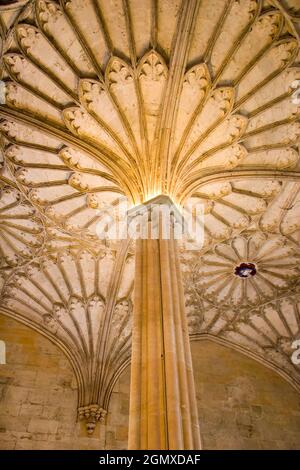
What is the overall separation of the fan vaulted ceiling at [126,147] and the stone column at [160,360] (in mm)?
1988

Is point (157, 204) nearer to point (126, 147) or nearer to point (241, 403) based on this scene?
point (126, 147)

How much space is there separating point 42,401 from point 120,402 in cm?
218

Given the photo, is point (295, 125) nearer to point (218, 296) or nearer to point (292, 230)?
point (292, 230)

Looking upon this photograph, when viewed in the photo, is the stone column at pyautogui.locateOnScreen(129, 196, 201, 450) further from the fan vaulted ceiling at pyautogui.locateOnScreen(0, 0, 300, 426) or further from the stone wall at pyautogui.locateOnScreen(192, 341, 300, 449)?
the stone wall at pyautogui.locateOnScreen(192, 341, 300, 449)

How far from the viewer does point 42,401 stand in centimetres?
1040

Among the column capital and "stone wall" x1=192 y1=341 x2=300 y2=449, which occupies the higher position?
the column capital

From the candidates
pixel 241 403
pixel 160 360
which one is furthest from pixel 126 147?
pixel 241 403

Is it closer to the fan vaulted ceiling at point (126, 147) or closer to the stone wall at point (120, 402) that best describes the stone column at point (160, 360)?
the fan vaulted ceiling at point (126, 147)

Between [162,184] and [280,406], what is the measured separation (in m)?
9.10

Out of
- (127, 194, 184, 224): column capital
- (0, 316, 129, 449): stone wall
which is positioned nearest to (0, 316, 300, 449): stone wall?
(0, 316, 129, 449): stone wall

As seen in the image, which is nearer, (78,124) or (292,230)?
(78,124)

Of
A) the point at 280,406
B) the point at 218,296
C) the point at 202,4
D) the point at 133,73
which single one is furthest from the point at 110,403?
the point at 202,4

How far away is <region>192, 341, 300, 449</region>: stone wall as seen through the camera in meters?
11.4
